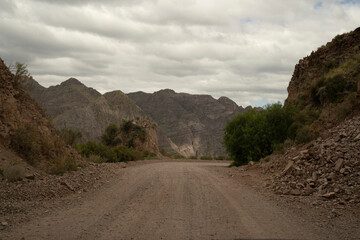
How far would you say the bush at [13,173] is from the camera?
1174cm

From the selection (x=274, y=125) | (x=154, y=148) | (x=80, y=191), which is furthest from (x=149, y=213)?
(x=154, y=148)

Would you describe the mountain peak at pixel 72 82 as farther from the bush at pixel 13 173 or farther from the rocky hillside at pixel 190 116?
the bush at pixel 13 173

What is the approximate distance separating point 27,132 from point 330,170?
13340mm

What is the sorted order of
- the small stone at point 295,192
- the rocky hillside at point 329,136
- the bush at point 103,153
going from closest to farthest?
the rocky hillside at point 329,136 → the small stone at point 295,192 → the bush at point 103,153

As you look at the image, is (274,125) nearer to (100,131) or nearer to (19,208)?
(19,208)

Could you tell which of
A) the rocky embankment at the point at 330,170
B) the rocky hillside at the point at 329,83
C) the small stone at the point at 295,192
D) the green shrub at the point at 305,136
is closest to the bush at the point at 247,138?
the rocky hillside at the point at 329,83

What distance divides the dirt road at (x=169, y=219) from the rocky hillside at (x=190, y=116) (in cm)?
12518

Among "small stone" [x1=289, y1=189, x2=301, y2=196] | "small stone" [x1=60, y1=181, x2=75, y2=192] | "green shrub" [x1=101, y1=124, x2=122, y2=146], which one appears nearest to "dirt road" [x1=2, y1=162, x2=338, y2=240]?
"small stone" [x1=60, y1=181, x2=75, y2=192]

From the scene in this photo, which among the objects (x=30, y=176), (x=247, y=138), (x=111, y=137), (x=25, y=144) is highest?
(x=247, y=138)

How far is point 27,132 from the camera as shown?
50.4ft

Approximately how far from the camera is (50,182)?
1269cm

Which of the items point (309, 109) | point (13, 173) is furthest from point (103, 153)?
point (13, 173)

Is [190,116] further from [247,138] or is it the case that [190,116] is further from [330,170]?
[330,170]

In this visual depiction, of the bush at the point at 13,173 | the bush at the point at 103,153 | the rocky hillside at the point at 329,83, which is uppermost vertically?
the rocky hillside at the point at 329,83
